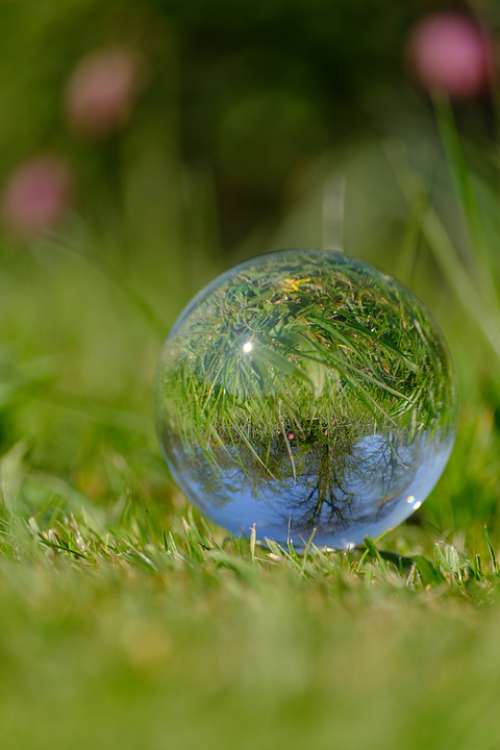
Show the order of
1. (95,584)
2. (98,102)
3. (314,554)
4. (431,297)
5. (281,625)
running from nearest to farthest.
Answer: (281,625)
(95,584)
(314,554)
(431,297)
(98,102)

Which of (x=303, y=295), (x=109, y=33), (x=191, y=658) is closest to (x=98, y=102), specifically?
(x=109, y=33)

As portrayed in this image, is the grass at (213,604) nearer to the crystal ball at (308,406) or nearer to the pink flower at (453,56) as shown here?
the crystal ball at (308,406)

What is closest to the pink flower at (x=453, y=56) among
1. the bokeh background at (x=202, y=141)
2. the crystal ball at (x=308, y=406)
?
the bokeh background at (x=202, y=141)

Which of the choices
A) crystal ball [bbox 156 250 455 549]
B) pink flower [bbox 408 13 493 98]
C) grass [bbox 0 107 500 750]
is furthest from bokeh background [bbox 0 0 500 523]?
crystal ball [bbox 156 250 455 549]

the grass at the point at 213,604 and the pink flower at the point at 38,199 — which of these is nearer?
the grass at the point at 213,604

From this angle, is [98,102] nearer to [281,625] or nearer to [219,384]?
[219,384]

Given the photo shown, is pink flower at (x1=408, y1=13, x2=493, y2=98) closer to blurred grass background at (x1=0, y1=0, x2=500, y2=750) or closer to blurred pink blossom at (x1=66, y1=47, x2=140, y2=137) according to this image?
blurred grass background at (x1=0, y1=0, x2=500, y2=750)
